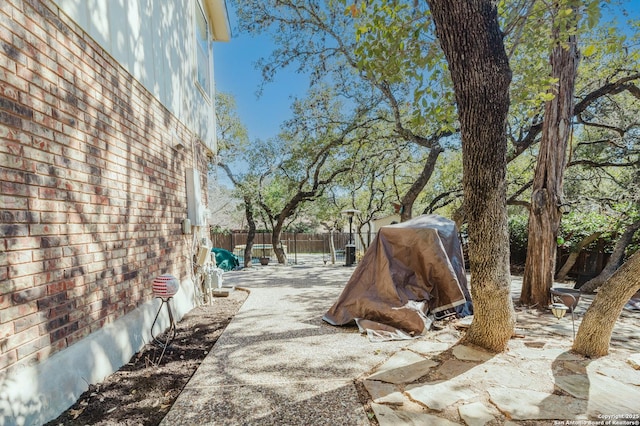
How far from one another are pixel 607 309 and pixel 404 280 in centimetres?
203

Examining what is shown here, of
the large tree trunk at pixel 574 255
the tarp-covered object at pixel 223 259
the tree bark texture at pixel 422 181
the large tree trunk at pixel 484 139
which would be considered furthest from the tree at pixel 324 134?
the large tree trunk at pixel 484 139

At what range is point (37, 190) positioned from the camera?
1992mm

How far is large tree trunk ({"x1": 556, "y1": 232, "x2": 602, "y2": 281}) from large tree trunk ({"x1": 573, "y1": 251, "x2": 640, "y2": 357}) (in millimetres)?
5785

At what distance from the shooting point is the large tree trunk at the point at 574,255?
7113 millimetres

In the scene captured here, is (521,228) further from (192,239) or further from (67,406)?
(67,406)

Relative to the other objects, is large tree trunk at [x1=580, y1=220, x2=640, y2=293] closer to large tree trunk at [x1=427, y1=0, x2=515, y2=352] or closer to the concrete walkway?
the concrete walkway

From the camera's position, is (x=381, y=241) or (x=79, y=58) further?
(x=381, y=241)

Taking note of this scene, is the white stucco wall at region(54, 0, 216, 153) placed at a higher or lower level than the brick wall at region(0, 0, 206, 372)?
higher

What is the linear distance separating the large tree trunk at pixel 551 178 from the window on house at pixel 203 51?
5993 millimetres

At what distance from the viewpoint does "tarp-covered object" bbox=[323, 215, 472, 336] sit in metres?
3.97

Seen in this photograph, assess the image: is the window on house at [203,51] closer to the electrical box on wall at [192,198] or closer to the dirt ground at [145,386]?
the electrical box on wall at [192,198]

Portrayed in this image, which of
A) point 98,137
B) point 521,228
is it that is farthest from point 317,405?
point 521,228

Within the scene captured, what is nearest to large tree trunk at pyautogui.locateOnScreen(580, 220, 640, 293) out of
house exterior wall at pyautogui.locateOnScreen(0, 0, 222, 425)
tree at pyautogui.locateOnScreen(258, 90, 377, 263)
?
tree at pyautogui.locateOnScreen(258, 90, 377, 263)

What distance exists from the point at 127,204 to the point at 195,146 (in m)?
2.51
